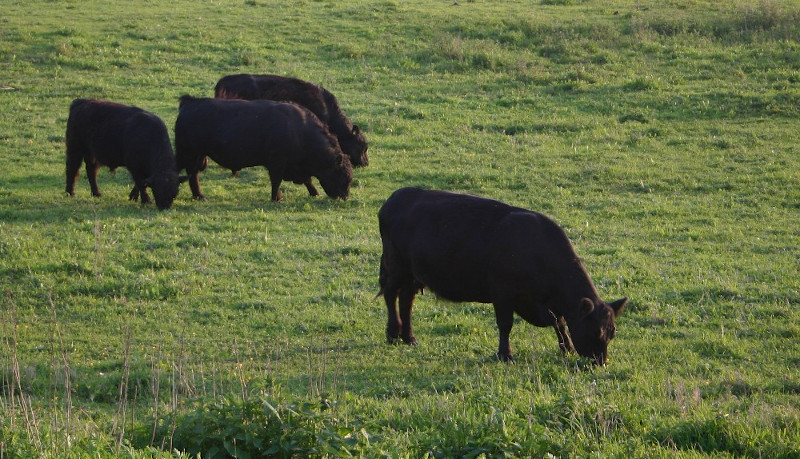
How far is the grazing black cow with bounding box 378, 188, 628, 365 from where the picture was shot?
9.63m

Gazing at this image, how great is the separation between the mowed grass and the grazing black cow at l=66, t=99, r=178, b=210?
0.45 metres

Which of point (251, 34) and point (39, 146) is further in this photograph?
point (251, 34)

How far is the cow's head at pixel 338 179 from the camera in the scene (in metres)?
17.7

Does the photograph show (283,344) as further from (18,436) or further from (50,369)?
(18,436)

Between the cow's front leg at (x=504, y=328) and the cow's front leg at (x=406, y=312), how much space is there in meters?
1.05

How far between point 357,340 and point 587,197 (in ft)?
24.1

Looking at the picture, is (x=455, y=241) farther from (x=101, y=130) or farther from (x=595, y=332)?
(x=101, y=130)

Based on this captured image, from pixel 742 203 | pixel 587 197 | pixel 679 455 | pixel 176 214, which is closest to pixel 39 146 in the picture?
pixel 176 214

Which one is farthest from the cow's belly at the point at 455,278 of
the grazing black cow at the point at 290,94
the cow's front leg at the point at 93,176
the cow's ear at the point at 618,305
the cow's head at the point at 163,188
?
the grazing black cow at the point at 290,94

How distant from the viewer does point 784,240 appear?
1469 centimetres

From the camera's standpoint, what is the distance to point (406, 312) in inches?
421

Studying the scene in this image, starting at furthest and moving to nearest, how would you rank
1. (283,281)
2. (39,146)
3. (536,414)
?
(39,146)
(283,281)
(536,414)

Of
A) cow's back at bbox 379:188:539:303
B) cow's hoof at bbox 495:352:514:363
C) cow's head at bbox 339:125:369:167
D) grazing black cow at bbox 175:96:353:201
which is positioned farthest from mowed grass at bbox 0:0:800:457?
cow's back at bbox 379:188:539:303

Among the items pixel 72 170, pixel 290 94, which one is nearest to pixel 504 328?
pixel 72 170
